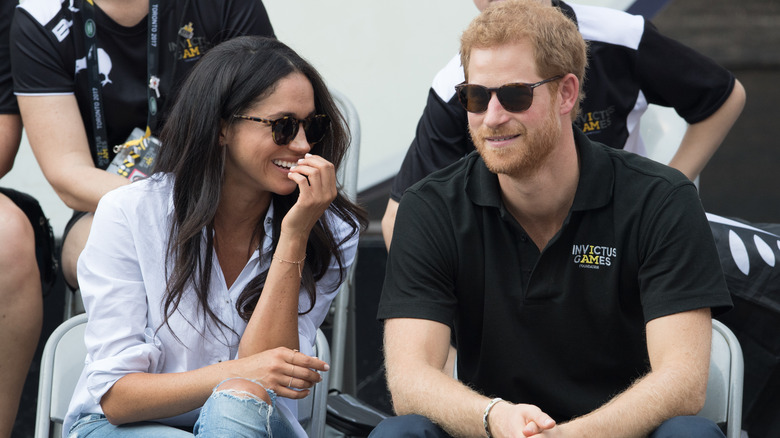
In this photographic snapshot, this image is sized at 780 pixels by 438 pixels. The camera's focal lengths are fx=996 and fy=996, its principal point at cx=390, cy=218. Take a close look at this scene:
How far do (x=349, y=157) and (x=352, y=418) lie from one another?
1010 millimetres

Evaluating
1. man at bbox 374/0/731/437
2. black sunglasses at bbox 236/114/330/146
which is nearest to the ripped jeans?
man at bbox 374/0/731/437

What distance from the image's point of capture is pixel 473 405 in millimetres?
2199

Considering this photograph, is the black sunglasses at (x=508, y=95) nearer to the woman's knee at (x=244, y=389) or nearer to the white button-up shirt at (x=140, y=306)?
the white button-up shirt at (x=140, y=306)

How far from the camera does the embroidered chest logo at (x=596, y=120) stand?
128 inches

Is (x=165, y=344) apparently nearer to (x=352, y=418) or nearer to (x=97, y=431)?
(x=97, y=431)

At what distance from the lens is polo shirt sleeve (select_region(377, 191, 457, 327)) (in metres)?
2.41

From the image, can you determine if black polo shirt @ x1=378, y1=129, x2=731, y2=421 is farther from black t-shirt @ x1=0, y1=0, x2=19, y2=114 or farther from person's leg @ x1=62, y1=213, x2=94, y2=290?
black t-shirt @ x1=0, y1=0, x2=19, y2=114

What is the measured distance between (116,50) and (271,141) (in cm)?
99

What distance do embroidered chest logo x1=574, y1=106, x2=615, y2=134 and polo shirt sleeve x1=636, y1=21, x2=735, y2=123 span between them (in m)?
0.17

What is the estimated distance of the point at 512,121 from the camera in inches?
94.6

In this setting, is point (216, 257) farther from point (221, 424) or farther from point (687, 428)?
point (687, 428)

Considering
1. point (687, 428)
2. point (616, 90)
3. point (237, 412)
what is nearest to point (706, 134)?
point (616, 90)

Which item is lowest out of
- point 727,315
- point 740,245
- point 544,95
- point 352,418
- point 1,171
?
point 352,418

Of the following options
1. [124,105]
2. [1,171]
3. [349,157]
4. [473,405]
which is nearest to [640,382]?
[473,405]
